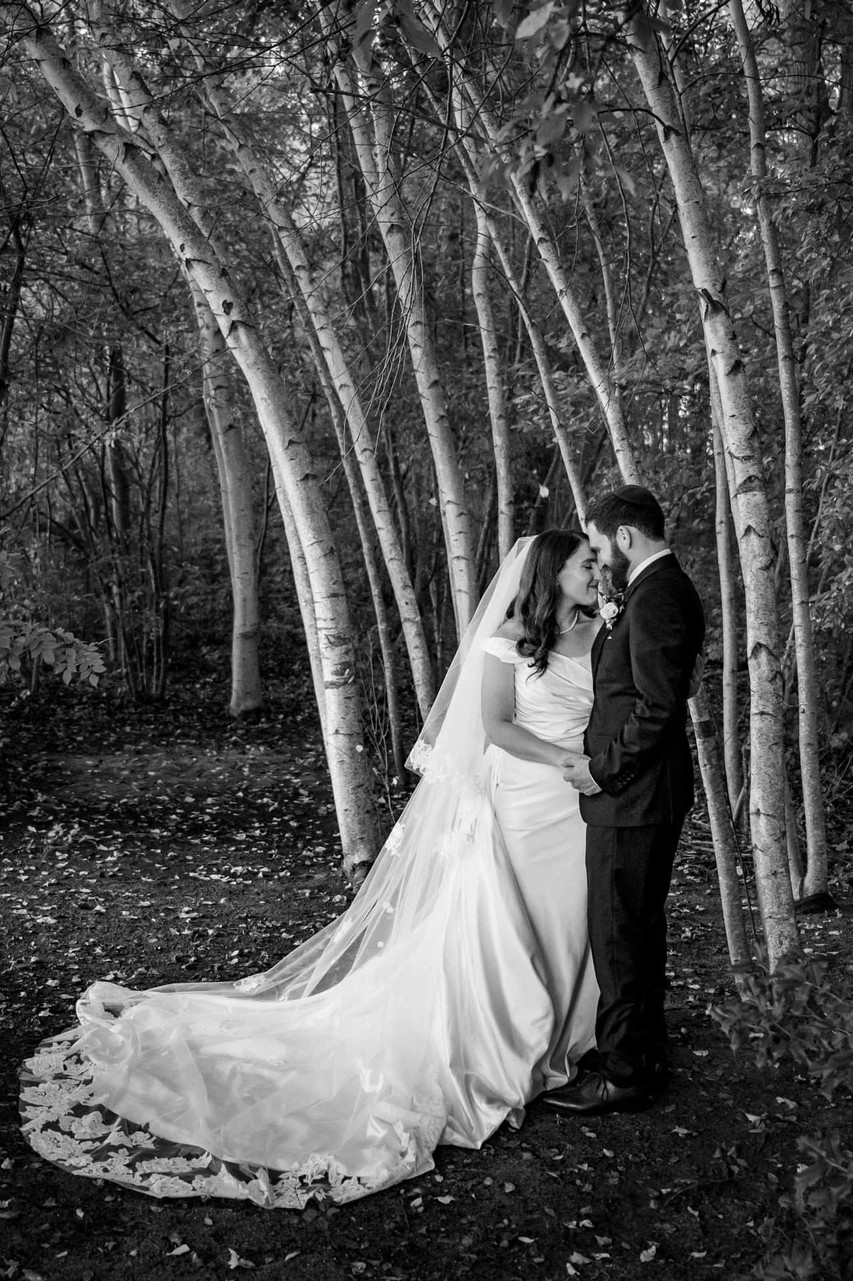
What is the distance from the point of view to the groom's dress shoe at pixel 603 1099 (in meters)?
3.17

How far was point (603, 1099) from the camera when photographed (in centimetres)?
318

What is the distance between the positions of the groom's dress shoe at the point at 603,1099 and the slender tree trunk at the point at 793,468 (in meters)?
2.55

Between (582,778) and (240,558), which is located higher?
(240,558)

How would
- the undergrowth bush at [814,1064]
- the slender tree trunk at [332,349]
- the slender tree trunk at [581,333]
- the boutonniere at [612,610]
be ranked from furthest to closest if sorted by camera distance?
the slender tree trunk at [332,349] < the slender tree trunk at [581,333] < the boutonniere at [612,610] < the undergrowth bush at [814,1064]

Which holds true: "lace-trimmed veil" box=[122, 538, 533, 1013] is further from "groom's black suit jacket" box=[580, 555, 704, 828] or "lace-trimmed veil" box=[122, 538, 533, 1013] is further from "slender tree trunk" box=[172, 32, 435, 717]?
"slender tree trunk" box=[172, 32, 435, 717]

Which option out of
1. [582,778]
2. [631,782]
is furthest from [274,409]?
[631,782]

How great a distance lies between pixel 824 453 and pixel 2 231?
7499mm

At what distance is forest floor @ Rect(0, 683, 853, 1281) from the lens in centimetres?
250

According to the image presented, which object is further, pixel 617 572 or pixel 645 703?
pixel 617 572

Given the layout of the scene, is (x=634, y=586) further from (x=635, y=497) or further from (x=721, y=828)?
(x=721, y=828)

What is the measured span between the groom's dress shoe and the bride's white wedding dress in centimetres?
11

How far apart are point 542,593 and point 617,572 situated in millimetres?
340

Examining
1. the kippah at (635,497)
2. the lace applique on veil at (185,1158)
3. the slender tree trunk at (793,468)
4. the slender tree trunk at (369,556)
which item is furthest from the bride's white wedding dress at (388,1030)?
the slender tree trunk at (369,556)

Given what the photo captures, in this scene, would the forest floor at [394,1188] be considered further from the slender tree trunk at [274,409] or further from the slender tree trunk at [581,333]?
the slender tree trunk at [581,333]
